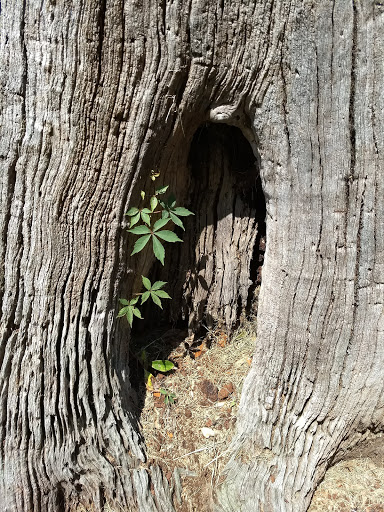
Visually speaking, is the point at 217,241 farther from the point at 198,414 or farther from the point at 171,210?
the point at 198,414

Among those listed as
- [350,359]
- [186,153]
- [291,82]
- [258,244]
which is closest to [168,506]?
[350,359]

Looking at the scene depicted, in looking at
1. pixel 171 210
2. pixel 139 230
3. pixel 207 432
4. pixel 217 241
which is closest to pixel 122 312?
pixel 139 230

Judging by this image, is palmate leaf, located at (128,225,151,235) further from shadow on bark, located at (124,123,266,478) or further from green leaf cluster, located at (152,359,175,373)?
green leaf cluster, located at (152,359,175,373)

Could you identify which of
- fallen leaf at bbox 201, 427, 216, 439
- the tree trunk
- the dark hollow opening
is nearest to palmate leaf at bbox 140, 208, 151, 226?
the tree trunk

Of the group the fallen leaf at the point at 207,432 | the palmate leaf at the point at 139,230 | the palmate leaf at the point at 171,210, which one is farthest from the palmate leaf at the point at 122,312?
the fallen leaf at the point at 207,432

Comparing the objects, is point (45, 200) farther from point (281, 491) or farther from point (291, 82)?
point (281, 491)

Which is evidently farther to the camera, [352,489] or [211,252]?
[211,252]

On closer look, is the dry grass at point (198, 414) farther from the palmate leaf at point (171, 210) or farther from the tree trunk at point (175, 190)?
the palmate leaf at point (171, 210)
